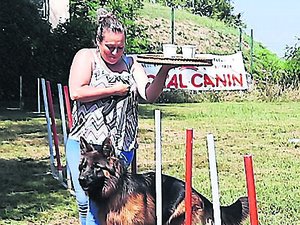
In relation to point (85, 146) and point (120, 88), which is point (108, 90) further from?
point (85, 146)

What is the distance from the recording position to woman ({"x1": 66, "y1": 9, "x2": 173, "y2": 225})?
4.18 meters

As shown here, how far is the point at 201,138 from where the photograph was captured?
13117mm

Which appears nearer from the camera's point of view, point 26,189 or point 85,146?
point 85,146

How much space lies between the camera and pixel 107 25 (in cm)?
415

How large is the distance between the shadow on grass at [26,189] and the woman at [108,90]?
2916 mm

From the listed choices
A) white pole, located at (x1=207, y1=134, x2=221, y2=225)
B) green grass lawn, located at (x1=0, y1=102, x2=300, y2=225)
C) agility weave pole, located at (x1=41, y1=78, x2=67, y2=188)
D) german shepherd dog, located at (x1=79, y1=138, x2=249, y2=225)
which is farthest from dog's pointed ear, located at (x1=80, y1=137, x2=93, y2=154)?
agility weave pole, located at (x1=41, y1=78, x2=67, y2=188)

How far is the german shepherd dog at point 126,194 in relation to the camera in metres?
4.08

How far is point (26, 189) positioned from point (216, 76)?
15016mm

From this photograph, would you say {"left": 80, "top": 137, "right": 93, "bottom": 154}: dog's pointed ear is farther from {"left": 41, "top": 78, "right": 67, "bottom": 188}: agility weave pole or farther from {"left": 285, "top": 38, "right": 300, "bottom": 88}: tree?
{"left": 285, "top": 38, "right": 300, "bottom": 88}: tree

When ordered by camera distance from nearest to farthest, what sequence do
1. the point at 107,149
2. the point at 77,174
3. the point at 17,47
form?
the point at 107,149 < the point at 77,174 < the point at 17,47

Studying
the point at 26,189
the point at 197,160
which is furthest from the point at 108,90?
the point at 197,160

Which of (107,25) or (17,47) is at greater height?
(17,47)

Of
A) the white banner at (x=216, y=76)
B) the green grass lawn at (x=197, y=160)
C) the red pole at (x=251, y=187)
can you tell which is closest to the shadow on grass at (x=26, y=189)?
the green grass lawn at (x=197, y=160)

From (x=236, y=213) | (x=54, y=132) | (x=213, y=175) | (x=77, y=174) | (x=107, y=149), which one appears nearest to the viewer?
(x=213, y=175)
